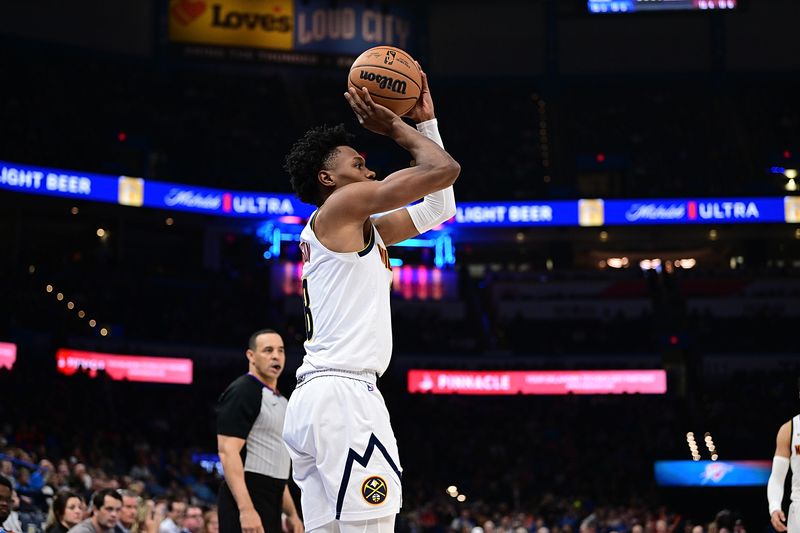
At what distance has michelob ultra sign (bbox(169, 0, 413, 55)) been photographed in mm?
31828

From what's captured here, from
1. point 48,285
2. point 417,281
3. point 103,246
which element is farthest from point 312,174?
point 103,246

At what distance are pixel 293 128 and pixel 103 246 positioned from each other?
23.1ft

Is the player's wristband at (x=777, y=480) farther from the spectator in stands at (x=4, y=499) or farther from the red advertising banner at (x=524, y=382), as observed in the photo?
the red advertising banner at (x=524, y=382)

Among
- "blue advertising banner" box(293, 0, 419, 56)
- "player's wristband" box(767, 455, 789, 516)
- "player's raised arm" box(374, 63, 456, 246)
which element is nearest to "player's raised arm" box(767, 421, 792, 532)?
"player's wristband" box(767, 455, 789, 516)

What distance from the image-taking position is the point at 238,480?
5.50 meters

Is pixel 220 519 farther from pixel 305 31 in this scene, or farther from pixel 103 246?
pixel 305 31

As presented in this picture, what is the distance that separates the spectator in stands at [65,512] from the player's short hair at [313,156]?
5.16m

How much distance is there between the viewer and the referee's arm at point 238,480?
17.5ft

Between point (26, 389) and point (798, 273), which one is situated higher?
point (798, 273)

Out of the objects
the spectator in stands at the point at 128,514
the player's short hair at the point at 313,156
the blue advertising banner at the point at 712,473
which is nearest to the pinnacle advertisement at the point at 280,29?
the blue advertising banner at the point at 712,473

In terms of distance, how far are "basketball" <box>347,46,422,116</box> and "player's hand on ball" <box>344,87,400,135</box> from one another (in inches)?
6.2

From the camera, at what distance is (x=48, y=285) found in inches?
1000

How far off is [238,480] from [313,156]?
2.02 m

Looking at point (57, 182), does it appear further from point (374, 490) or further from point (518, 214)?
point (374, 490)
